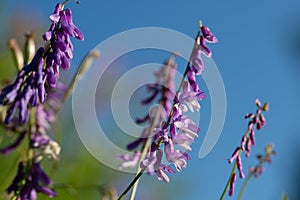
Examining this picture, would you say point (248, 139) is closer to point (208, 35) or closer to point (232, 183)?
point (232, 183)

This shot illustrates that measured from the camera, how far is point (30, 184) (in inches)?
56.1

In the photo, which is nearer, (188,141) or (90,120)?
(188,141)

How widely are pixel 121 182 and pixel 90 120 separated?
0.95m

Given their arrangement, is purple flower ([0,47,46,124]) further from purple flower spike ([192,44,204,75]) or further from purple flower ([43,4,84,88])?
purple flower spike ([192,44,204,75])

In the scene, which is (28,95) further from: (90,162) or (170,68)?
(90,162)

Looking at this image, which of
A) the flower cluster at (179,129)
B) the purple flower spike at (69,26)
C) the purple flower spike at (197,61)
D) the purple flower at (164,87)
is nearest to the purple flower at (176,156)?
the flower cluster at (179,129)

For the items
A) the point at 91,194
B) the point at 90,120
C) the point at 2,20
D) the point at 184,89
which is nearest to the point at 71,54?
the point at 184,89

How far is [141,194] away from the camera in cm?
329

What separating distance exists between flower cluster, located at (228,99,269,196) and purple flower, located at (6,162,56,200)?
0.41 meters

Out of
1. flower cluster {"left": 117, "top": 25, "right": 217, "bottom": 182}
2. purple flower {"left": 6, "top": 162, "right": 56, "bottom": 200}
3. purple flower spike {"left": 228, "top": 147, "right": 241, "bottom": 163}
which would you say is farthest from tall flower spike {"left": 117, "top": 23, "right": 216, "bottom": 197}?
purple flower {"left": 6, "top": 162, "right": 56, "bottom": 200}

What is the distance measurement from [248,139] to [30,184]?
0.51 m

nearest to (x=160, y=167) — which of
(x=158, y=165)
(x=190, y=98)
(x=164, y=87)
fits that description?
(x=158, y=165)

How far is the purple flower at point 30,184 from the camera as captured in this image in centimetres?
139

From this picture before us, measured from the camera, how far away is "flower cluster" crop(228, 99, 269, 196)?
1.39 meters
